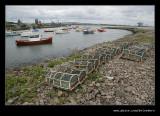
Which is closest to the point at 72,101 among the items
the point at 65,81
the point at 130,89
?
the point at 65,81

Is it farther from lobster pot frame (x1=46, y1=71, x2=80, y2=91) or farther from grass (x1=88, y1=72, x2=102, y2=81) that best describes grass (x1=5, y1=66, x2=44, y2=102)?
grass (x1=88, y1=72, x2=102, y2=81)

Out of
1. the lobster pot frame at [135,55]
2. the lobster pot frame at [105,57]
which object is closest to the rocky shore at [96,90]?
the lobster pot frame at [105,57]

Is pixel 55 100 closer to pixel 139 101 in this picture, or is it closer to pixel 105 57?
pixel 139 101

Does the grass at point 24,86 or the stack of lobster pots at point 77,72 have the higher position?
the stack of lobster pots at point 77,72

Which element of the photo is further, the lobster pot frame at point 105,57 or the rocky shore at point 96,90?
the lobster pot frame at point 105,57

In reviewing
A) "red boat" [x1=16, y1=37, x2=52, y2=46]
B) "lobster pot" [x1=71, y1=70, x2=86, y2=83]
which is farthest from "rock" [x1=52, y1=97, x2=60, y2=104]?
"red boat" [x1=16, y1=37, x2=52, y2=46]

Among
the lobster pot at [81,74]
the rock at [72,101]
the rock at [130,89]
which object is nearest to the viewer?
the rock at [72,101]

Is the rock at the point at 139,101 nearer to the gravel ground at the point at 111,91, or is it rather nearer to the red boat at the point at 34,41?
the gravel ground at the point at 111,91

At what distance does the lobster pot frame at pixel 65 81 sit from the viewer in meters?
6.21

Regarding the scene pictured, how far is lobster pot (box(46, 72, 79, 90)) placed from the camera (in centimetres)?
621
